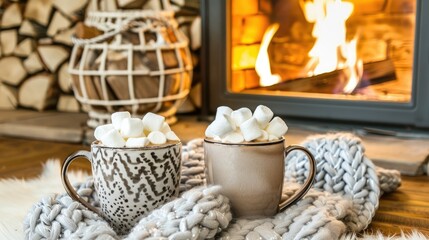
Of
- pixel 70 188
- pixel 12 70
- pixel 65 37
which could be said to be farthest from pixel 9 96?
pixel 70 188

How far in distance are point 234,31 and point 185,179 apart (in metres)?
0.93

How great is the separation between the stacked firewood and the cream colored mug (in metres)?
1.35

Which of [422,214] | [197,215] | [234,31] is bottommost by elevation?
[422,214]

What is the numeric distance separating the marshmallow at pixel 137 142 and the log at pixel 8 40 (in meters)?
1.53

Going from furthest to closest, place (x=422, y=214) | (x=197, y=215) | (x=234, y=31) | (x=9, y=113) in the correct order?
(x=9, y=113), (x=234, y=31), (x=422, y=214), (x=197, y=215)

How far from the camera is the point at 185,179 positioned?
0.85 m

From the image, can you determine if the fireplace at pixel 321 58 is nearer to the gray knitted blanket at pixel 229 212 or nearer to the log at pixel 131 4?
the log at pixel 131 4

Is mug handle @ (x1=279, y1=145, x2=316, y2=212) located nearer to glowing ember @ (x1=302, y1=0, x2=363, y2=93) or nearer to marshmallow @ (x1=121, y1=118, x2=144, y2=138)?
marshmallow @ (x1=121, y1=118, x2=144, y2=138)

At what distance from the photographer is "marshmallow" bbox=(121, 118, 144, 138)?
0.72m

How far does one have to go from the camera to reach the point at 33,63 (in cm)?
206

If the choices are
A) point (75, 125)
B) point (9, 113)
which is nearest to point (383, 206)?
point (75, 125)

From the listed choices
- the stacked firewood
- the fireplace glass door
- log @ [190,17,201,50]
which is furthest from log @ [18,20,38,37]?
the fireplace glass door

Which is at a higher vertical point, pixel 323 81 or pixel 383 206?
pixel 323 81

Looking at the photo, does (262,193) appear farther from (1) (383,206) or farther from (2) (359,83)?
(2) (359,83)
